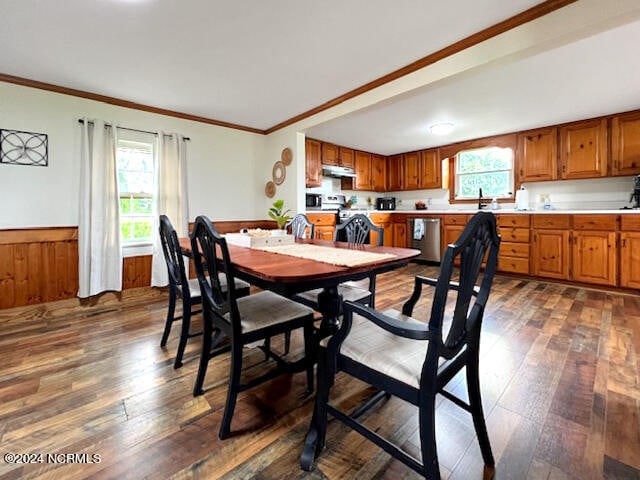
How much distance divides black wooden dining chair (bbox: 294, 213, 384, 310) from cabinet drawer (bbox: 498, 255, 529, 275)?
2.99 m

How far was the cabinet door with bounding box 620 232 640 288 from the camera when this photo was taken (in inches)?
129

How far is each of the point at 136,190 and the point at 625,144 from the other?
5.92 metres

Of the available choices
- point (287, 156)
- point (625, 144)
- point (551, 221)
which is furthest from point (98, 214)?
point (625, 144)

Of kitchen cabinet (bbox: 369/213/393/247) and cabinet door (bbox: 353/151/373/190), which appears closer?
kitchen cabinet (bbox: 369/213/393/247)

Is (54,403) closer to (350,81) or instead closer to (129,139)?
(129,139)

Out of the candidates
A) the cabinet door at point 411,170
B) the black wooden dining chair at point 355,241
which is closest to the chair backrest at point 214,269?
the black wooden dining chair at point 355,241

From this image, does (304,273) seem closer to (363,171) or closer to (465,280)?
(465,280)

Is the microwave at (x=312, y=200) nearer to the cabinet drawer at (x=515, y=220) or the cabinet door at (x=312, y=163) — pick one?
the cabinet door at (x=312, y=163)

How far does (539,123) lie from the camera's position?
13.3 ft

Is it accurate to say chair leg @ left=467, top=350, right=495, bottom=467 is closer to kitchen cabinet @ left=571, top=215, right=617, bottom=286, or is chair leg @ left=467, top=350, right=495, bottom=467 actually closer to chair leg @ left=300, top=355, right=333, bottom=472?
chair leg @ left=300, top=355, right=333, bottom=472

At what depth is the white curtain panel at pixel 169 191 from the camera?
3.44 m

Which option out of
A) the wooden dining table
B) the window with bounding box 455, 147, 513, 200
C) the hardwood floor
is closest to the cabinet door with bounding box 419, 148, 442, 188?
the window with bounding box 455, 147, 513, 200

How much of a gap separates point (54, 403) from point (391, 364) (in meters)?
1.73

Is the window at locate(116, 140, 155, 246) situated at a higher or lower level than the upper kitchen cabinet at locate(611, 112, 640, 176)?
lower
